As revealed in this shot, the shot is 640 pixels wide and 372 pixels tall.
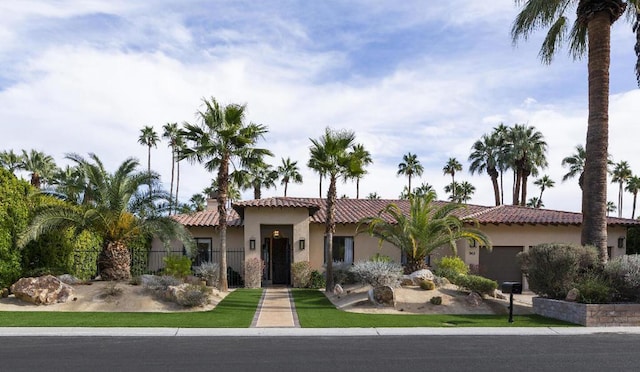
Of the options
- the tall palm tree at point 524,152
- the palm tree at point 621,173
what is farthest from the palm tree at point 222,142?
the palm tree at point 621,173

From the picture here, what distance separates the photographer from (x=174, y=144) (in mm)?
57375

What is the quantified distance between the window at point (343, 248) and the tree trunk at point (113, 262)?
11463 millimetres

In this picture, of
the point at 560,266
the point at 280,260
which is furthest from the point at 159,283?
the point at 560,266

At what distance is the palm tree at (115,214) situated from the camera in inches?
754

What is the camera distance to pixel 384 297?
17.4m

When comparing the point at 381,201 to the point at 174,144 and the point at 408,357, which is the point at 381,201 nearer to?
the point at 408,357

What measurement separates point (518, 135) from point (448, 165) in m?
21.6

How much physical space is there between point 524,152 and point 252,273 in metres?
28.5

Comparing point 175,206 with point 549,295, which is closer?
point 549,295

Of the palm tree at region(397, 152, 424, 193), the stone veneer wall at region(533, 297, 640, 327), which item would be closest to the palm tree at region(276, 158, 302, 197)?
the palm tree at region(397, 152, 424, 193)

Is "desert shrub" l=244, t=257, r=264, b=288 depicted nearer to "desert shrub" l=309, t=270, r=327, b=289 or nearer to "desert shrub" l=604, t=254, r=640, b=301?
"desert shrub" l=309, t=270, r=327, b=289

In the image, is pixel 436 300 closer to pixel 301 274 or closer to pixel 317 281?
pixel 317 281

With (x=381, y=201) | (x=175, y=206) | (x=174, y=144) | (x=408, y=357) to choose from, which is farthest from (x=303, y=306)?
(x=174, y=144)

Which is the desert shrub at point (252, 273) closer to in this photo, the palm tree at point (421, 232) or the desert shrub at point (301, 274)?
the desert shrub at point (301, 274)
